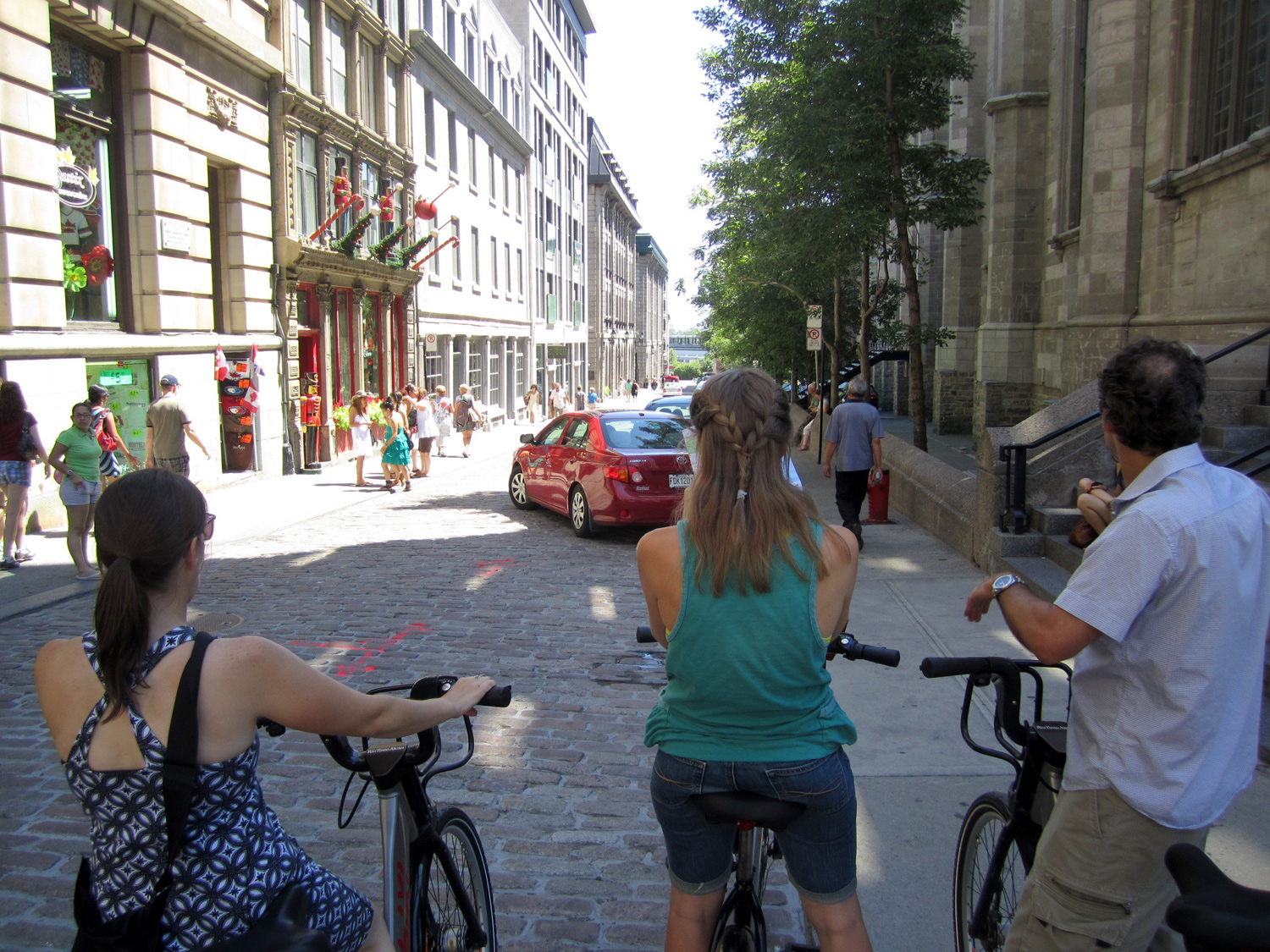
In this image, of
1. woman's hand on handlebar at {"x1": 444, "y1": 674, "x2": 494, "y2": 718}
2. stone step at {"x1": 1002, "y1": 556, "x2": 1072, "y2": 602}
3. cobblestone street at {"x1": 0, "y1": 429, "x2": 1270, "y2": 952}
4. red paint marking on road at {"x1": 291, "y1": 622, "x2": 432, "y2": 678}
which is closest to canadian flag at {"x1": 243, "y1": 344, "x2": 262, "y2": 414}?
cobblestone street at {"x1": 0, "y1": 429, "x2": 1270, "y2": 952}

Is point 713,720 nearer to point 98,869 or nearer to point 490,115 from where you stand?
point 98,869

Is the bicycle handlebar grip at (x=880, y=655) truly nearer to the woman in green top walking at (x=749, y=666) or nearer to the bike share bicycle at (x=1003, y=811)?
the bike share bicycle at (x=1003, y=811)

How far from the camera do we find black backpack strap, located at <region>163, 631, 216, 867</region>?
1.80 meters

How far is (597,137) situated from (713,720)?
220 ft

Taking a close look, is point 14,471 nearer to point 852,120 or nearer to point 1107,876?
point 1107,876

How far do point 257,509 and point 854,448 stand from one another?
29.1 ft

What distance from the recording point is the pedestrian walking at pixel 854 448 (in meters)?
10.6

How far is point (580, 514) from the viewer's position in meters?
12.2

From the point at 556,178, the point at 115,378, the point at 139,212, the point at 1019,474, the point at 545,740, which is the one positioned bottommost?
the point at 545,740

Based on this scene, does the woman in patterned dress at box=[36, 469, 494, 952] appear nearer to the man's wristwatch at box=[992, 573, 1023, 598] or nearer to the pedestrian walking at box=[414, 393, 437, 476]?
the man's wristwatch at box=[992, 573, 1023, 598]

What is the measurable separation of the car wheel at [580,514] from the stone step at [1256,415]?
6.72 metres

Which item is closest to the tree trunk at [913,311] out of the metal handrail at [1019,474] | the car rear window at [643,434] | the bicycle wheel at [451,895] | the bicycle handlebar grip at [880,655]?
the car rear window at [643,434]

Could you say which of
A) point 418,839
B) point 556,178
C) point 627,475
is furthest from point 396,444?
point 556,178

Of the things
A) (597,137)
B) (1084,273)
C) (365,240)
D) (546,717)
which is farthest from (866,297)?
(597,137)
